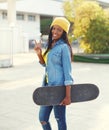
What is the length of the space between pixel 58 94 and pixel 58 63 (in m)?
0.33

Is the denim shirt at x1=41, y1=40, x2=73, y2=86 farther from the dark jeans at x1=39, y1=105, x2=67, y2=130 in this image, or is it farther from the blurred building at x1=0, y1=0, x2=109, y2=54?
the blurred building at x1=0, y1=0, x2=109, y2=54

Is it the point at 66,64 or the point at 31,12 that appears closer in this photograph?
the point at 66,64

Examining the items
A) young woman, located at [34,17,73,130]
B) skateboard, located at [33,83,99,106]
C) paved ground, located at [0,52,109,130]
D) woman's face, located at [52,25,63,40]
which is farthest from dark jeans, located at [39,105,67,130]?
paved ground, located at [0,52,109,130]

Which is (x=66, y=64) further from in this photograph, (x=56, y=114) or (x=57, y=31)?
(x=56, y=114)

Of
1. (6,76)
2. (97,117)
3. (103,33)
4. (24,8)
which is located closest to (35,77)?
(6,76)

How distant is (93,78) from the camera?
12.2 metres

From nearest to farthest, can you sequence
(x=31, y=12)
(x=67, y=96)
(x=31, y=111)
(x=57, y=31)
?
(x=67, y=96), (x=57, y=31), (x=31, y=111), (x=31, y=12)

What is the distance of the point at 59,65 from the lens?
4.29 m

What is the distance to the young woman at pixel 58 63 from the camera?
4230 millimetres

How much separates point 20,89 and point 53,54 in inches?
226

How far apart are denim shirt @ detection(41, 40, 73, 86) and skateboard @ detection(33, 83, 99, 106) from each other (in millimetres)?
109

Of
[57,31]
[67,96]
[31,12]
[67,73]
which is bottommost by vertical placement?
[67,96]

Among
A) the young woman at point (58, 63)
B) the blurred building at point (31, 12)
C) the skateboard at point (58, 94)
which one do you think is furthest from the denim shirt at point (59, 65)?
the blurred building at point (31, 12)

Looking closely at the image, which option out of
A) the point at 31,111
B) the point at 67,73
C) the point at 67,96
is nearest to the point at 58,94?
the point at 67,96
